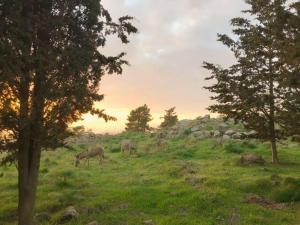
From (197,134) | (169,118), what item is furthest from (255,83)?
(169,118)

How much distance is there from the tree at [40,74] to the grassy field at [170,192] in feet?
11.8

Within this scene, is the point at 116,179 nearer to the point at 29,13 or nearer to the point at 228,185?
the point at 228,185

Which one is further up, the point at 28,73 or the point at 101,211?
the point at 28,73

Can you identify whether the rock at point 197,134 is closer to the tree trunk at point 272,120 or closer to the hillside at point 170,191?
the hillside at point 170,191

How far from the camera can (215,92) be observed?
100 ft

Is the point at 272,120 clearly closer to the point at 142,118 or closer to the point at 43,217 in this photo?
the point at 43,217

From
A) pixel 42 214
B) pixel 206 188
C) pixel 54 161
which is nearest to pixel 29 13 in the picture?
pixel 42 214

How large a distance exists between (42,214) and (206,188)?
25.5ft

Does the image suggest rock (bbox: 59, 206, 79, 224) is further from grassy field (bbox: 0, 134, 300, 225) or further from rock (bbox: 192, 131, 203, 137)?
rock (bbox: 192, 131, 203, 137)

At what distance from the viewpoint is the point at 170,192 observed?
22375mm

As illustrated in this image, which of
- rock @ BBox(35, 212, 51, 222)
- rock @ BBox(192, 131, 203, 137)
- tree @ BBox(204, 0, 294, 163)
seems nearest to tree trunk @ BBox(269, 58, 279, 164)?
tree @ BBox(204, 0, 294, 163)

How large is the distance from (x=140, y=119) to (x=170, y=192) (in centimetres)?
5774

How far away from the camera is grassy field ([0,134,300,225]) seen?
19.4 m

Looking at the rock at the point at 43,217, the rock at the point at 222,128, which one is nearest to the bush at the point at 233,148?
the rock at the point at 222,128
